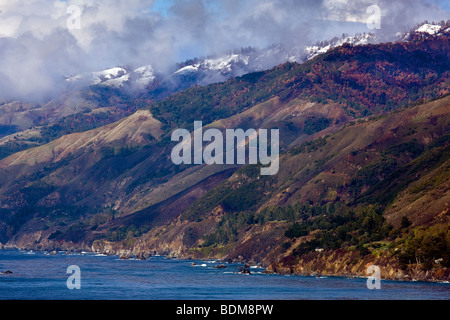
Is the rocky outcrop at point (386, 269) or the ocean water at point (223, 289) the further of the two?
the rocky outcrop at point (386, 269)

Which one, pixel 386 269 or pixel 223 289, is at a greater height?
pixel 386 269

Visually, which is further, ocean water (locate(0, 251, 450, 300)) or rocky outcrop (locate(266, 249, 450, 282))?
rocky outcrop (locate(266, 249, 450, 282))

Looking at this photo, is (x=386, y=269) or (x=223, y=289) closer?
(x=223, y=289)

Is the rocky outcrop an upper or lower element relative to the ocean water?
upper

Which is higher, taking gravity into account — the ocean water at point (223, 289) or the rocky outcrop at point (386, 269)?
the rocky outcrop at point (386, 269)
